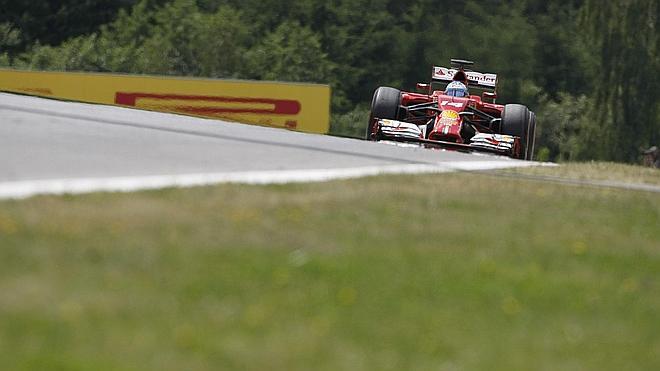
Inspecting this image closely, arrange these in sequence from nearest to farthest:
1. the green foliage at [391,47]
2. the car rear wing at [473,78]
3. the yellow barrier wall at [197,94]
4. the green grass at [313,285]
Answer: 1. the green grass at [313,285]
2. the car rear wing at [473,78]
3. the yellow barrier wall at [197,94]
4. the green foliage at [391,47]

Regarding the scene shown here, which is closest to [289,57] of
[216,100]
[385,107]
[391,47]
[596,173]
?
[391,47]

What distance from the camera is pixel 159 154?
43.6 ft

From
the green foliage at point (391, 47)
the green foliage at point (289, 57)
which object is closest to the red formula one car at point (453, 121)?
the green foliage at point (391, 47)

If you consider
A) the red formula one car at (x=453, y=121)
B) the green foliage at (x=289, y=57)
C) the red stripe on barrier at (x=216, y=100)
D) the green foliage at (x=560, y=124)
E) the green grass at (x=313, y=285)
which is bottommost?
the green foliage at (x=560, y=124)

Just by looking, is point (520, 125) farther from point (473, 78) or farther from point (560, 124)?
point (560, 124)

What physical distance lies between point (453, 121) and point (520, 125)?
100 cm

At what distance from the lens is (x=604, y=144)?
47.8 meters

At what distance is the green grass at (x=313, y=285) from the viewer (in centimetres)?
710

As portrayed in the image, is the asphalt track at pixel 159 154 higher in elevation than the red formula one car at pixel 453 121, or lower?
higher

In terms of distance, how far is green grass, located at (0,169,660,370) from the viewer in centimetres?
710

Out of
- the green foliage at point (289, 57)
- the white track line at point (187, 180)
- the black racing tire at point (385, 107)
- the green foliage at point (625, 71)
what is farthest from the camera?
the green foliage at point (289, 57)

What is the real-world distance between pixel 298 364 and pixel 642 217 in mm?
5404

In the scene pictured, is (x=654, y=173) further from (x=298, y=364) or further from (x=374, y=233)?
(x=298, y=364)

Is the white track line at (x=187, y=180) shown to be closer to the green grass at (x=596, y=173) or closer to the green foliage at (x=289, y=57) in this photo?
the green grass at (x=596, y=173)
